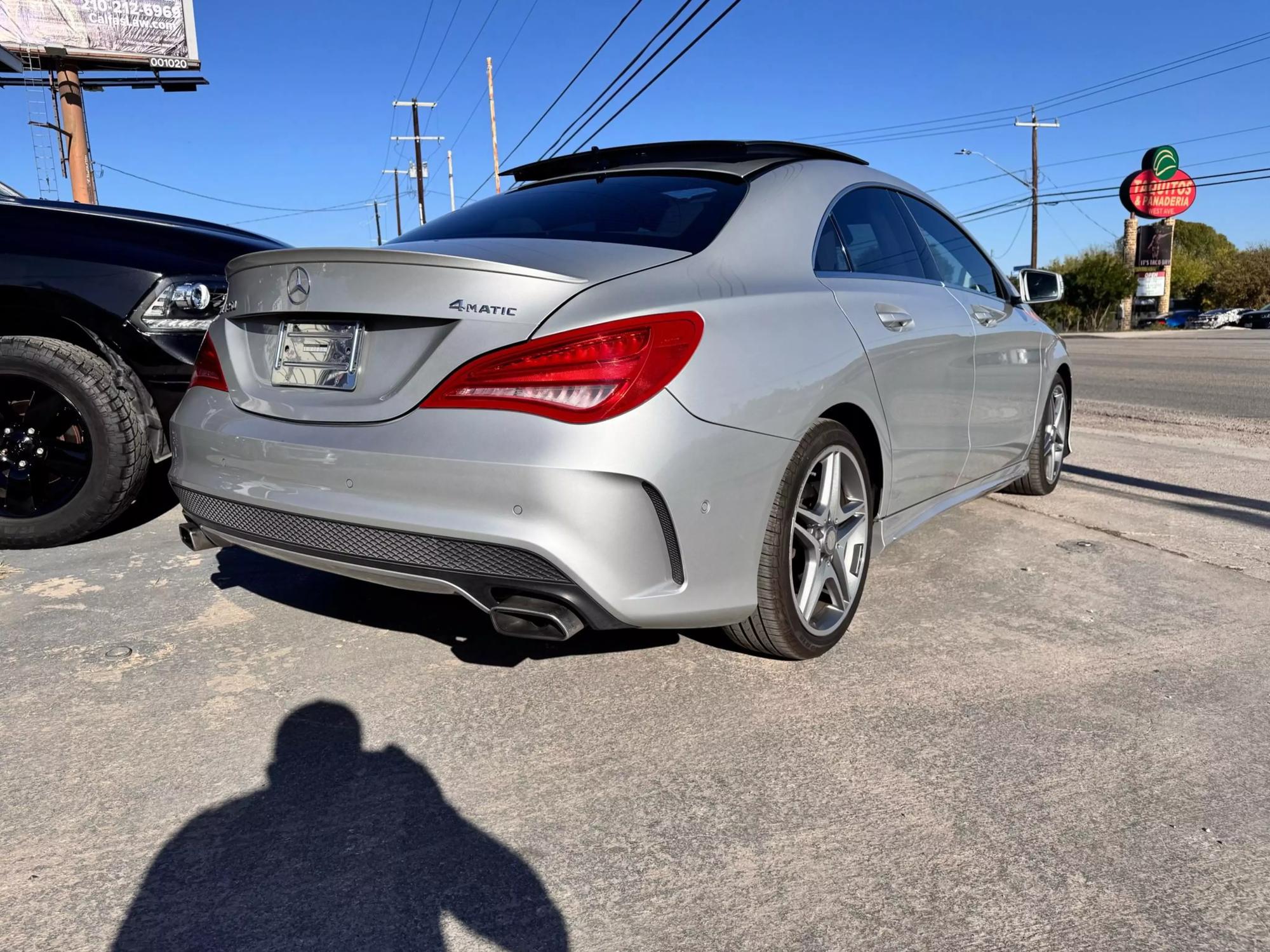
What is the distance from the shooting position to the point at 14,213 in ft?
13.6

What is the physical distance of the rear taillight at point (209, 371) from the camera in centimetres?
295

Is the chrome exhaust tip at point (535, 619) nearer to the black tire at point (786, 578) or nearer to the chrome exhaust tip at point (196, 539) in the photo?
the black tire at point (786, 578)

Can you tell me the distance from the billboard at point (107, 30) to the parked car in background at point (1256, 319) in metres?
49.6

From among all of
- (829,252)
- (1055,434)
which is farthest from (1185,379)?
(829,252)

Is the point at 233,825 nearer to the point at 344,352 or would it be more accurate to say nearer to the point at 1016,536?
the point at 344,352

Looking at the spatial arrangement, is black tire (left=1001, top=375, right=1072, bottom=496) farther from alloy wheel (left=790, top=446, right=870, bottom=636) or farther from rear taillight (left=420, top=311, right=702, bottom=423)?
rear taillight (left=420, top=311, right=702, bottom=423)

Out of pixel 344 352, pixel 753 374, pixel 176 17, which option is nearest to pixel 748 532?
pixel 753 374

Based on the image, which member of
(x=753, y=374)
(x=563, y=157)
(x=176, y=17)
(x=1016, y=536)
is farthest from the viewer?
(x=176, y=17)

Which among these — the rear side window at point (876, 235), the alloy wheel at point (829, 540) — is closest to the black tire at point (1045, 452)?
A: the rear side window at point (876, 235)

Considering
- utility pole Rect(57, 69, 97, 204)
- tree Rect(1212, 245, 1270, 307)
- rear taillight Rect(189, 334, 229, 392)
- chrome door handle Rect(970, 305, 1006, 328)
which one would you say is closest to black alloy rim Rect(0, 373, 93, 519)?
rear taillight Rect(189, 334, 229, 392)

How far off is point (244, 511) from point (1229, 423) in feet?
27.8

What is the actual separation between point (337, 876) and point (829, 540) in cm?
175

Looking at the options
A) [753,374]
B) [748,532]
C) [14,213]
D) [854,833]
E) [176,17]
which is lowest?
[854,833]

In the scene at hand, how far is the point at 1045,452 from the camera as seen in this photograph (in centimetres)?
527
